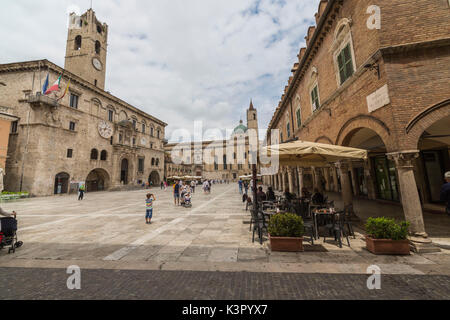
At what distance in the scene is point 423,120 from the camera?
482cm

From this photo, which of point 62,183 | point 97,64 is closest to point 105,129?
point 62,183

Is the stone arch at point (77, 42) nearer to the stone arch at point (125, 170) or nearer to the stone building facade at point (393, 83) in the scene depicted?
the stone arch at point (125, 170)

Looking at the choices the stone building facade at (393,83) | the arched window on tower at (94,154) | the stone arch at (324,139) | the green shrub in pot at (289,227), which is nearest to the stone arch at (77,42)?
the arched window on tower at (94,154)

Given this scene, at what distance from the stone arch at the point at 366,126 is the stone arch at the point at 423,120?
0.42 meters

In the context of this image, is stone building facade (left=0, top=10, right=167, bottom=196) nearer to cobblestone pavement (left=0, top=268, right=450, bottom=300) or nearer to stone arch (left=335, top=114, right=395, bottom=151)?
cobblestone pavement (left=0, top=268, right=450, bottom=300)

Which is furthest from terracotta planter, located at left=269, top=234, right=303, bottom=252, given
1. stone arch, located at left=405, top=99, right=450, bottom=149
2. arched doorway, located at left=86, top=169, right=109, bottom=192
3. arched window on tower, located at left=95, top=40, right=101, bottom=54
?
arched window on tower, located at left=95, top=40, right=101, bottom=54

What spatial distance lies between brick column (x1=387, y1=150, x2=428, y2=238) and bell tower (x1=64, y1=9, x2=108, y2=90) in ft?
130

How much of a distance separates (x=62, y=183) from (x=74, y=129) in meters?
6.94

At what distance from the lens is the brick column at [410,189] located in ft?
15.4

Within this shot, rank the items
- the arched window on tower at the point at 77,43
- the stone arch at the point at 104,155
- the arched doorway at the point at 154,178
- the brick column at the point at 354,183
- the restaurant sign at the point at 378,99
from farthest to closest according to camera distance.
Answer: the arched doorway at the point at 154,178 → the arched window on tower at the point at 77,43 → the stone arch at the point at 104,155 → the brick column at the point at 354,183 → the restaurant sign at the point at 378,99

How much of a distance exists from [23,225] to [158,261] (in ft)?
25.3

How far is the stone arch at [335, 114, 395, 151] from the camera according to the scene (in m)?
5.18
